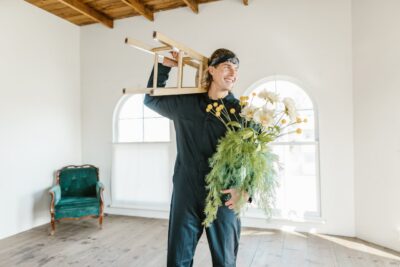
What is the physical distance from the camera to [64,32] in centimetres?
411

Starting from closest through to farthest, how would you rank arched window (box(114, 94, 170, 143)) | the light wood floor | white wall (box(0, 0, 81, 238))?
the light wood floor < white wall (box(0, 0, 81, 238)) < arched window (box(114, 94, 170, 143))

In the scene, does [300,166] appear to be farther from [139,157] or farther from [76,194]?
[76,194]

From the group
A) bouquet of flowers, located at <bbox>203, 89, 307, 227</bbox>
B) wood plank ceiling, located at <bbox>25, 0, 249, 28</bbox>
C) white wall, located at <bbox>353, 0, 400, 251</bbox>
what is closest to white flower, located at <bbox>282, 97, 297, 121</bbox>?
bouquet of flowers, located at <bbox>203, 89, 307, 227</bbox>

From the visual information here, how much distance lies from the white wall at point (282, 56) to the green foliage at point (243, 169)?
2.24m

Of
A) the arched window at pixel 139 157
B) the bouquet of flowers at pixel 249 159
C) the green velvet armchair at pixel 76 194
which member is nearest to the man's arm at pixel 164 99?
the bouquet of flowers at pixel 249 159

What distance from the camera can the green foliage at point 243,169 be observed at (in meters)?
1.23

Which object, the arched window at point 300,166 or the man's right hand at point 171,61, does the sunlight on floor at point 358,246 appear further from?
the man's right hand at point 171,61

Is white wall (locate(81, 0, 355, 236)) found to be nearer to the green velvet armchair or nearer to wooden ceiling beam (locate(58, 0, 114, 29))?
wooden ceiling beam (locate(58, 0, 114, 29))

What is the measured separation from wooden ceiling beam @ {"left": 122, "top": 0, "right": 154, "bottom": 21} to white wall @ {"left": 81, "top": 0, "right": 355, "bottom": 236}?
0.37 ft

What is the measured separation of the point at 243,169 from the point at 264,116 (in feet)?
0.85

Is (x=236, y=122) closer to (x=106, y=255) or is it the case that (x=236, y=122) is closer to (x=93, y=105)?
(x=106, y=255)

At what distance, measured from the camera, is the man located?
53.9 inches

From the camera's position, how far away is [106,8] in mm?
3861

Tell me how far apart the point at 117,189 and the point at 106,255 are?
1484mm
